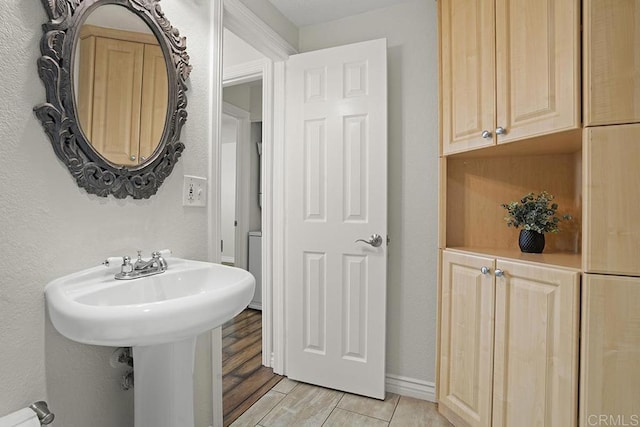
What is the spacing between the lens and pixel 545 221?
1.47m

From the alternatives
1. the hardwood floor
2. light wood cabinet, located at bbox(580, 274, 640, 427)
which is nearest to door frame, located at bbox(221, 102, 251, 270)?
the hardwood floor

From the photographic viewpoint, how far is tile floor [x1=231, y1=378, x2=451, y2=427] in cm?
173

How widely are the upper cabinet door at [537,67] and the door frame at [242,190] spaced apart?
2864 mm

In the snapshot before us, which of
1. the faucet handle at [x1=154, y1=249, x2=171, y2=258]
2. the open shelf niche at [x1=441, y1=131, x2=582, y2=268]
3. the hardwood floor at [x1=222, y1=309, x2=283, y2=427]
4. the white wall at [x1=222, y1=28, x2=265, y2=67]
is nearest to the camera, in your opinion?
the faucet handle at [x1=154, y1=249, x2=171, y2=258]

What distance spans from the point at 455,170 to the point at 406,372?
1275 millimetres

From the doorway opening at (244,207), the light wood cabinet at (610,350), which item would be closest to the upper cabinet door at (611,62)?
the light wood cabinet at (610,350)

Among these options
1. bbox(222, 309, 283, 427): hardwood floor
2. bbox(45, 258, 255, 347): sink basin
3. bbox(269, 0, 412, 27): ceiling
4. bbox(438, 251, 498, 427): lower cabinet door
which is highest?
bbox(269, 0, 412, 27): ceiling

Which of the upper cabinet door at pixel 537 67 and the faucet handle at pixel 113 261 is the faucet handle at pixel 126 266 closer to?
the faucet handle at pixel 113 261

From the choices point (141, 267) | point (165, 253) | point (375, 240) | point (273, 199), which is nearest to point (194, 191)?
point (165, 253)

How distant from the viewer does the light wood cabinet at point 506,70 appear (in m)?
1.13

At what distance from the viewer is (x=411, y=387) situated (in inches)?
78.8

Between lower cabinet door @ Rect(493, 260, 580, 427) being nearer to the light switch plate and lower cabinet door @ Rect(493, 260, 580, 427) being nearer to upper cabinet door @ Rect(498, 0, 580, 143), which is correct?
upper cabinet door @ Rect(498, 0, 580, 143)

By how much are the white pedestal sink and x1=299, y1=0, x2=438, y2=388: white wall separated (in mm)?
1212

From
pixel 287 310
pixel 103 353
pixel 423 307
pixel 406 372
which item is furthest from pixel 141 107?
pixel 406 372
